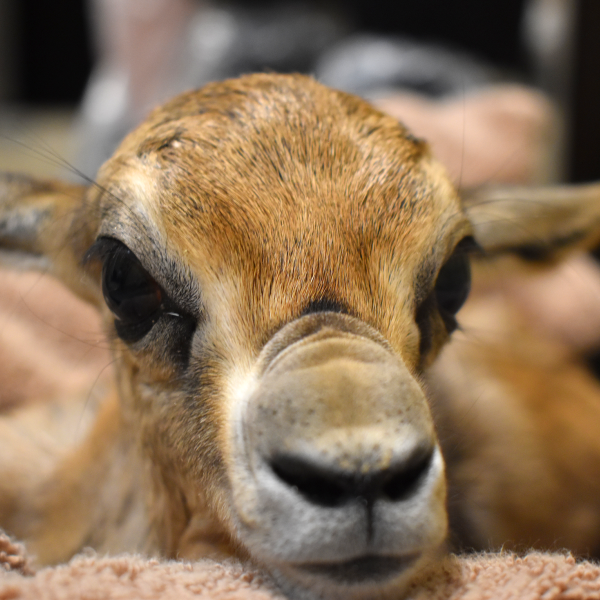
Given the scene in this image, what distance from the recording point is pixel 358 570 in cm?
119

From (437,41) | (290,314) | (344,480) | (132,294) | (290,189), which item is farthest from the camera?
(437,41)

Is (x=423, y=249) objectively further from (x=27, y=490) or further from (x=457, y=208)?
(x=27, y=490)

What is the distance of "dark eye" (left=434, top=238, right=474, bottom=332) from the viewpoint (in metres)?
1.82

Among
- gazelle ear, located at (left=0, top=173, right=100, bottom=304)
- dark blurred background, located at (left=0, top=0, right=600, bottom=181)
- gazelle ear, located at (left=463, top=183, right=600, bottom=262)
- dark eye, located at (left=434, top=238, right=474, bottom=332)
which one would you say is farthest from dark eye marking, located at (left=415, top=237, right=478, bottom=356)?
dark blurred background, located at (left=0, top=0, right=600, bottom=181)

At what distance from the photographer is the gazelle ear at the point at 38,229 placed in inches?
88.6

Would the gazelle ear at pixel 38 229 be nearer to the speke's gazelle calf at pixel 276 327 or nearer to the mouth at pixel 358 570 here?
the speke's gazelle calf at pixel 276 327

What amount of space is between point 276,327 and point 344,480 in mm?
427

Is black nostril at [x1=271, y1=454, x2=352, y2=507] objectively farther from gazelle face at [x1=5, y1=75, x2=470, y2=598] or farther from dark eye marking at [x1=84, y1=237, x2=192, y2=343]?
dark eye marking at [x1=84, y1=237, x2=192, y2=343]

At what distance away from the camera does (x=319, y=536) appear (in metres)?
1.14

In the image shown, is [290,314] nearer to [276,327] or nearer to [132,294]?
[276,327]

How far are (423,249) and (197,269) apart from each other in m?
0.59

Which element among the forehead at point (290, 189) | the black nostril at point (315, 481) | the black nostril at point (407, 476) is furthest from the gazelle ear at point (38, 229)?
the black nostril at point (407, 476)

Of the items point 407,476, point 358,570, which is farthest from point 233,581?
point 407,476

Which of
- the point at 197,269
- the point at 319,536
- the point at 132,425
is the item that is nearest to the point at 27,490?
the point at 132,425
